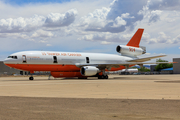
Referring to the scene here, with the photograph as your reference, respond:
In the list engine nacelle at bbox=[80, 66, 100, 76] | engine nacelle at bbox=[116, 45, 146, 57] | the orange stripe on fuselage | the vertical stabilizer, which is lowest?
engine nacelle at bbox=[80, 66, 100, 76]

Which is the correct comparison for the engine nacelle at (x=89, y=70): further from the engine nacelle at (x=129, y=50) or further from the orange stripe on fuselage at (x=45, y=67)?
the engine nacelle at (x=129, y=50)

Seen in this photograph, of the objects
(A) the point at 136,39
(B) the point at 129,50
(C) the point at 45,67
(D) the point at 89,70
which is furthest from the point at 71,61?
(A) the point at 136,39

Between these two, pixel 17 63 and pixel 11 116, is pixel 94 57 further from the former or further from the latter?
pixel 11 116

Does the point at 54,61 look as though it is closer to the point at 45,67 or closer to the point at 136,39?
the point at 45,67

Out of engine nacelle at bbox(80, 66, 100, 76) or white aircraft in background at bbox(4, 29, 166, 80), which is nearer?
white aircraft in background at bbox(4, 29, 166, 80)

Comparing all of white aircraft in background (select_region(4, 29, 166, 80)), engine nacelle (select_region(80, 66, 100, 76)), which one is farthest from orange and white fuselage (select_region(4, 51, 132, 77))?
engine nacelle (select_region(80, 66, 100, 76))

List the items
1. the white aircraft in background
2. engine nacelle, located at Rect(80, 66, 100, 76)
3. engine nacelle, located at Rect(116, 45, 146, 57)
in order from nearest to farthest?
1. the white aircraft in background
2. engine nacelle, located at Rect(80, 66, 100, 76)
3. engine nacelle, located at Rect(116, 45, 146, 57)

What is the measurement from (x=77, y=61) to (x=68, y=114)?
31.7m

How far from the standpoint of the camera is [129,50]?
46.4m

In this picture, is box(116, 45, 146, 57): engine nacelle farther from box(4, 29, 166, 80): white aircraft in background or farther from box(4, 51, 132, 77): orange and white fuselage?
box(4, 51, 132, 77): orange and white fuselage

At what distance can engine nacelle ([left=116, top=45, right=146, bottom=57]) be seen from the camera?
45562mm

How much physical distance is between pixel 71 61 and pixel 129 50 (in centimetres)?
1363

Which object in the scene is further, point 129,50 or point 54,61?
point 129,50

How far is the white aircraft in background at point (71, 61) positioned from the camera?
34000mm
